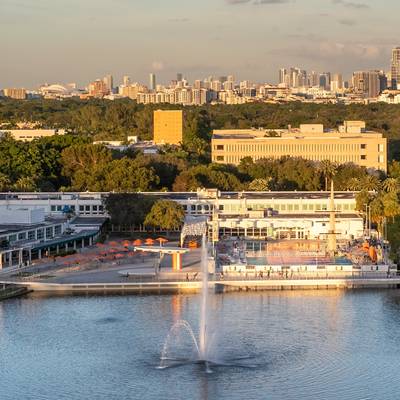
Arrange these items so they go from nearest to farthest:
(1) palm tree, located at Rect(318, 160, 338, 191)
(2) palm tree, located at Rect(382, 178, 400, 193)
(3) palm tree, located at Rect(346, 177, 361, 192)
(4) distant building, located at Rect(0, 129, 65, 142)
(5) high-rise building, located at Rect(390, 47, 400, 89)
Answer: (2) palm tree, located at Rect(382, 178, 400, 193) → (3) palm tree, located at Rect(346, 177, 361, 192) → (1) palm tree, located at Rect(318, 160, 338, 191) → (4) distant building, located at Rect(0, 129, 65, 142) → (5) high-rise building, located at Rect(390, 47, 400, 89)

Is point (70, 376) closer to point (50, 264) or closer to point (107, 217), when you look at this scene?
point (50, 264)

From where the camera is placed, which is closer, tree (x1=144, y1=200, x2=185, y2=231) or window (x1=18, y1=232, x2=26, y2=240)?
window (x1=18, y1=232, x2=26, y2=240)

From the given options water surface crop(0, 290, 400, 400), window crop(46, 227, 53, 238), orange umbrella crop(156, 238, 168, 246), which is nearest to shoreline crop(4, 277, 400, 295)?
water surface crop(0, 290, 400, 400)

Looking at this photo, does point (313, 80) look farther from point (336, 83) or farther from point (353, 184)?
point (353, 184)

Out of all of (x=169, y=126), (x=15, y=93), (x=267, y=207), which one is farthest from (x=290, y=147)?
(x=15, y=93)

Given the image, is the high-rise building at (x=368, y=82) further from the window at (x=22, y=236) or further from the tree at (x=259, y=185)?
the window at (x=22, y=236)

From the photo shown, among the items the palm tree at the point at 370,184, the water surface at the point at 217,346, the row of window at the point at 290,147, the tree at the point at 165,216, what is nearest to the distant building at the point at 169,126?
the row of window at the point at 290,147

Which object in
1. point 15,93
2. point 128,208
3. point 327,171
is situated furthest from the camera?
point 15,93

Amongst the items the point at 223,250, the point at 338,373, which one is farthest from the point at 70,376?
the point at 223,250

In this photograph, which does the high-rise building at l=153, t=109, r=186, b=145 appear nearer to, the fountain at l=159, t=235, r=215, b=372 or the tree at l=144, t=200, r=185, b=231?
the tree at l=144, t=200, r=185, b=231
